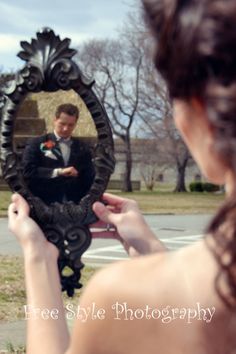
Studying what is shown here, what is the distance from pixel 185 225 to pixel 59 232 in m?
19.8

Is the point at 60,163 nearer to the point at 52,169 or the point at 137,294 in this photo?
the point at 52,169

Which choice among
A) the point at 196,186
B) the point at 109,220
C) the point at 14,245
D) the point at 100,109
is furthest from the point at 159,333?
the point at 196,186

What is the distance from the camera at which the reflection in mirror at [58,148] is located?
3.79 metres

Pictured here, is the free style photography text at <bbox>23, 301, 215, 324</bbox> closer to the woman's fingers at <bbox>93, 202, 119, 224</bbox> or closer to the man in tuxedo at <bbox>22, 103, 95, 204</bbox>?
the woman's fingers at <bbox>93, 202, 119, 224</bbox>

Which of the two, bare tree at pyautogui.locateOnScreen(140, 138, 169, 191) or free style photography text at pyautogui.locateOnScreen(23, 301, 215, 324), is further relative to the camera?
bare tree at pyautogui.locateOnScreen(140, 138, 169, 191)

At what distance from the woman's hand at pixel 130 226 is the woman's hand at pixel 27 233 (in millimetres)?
248

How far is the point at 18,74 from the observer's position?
378 centimetres

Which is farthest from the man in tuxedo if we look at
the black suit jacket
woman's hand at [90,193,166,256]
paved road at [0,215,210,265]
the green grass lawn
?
paved road at [0,215,210,265]

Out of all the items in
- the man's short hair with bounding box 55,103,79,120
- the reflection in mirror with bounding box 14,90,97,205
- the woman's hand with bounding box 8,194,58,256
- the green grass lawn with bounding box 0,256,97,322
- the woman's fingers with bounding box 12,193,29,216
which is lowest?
the green grass lawn with bounding box 0,256,97,322

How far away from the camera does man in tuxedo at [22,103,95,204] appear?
3789mm

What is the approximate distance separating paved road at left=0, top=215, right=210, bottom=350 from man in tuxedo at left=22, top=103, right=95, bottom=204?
10.5 feet

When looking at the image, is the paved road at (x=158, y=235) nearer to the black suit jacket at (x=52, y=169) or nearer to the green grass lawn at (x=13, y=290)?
the green grass lawn at (x=13, y=290)

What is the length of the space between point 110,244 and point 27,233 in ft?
48.3

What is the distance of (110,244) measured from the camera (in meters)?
16.9
